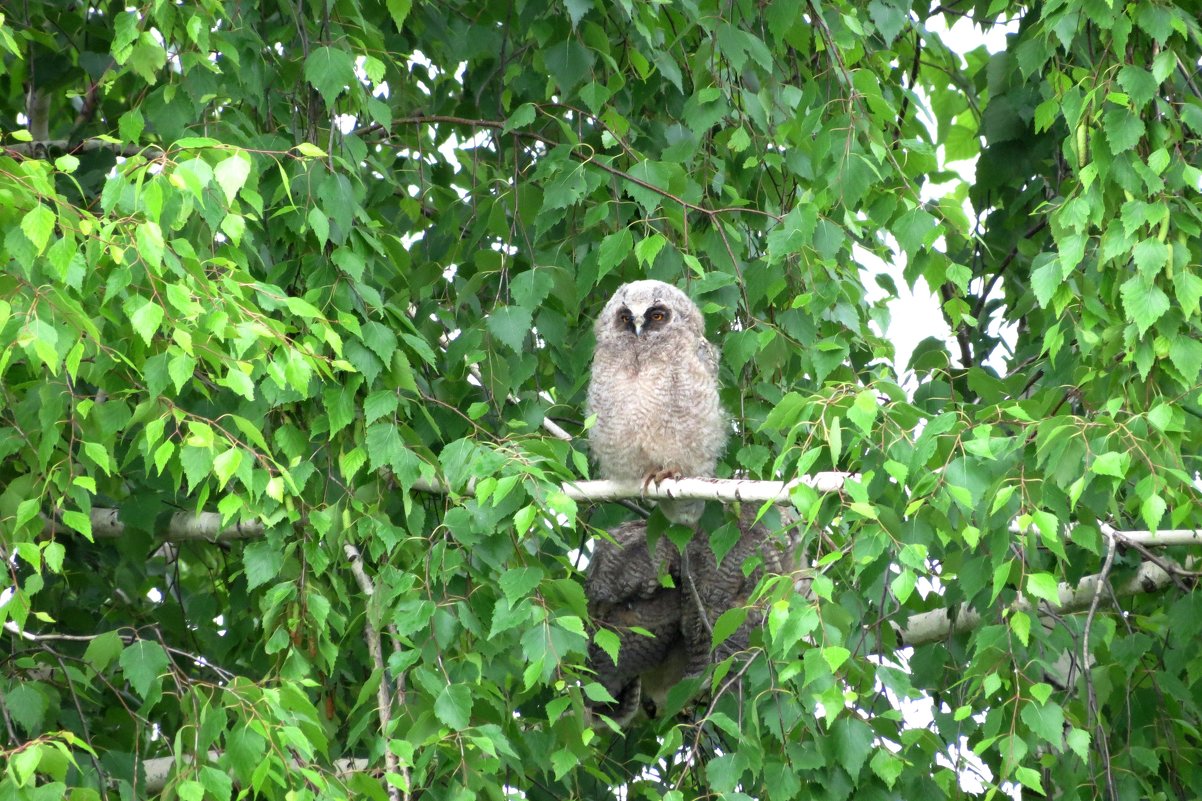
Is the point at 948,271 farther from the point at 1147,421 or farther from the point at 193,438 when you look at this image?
the point at 193,438

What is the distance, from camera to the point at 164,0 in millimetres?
3307

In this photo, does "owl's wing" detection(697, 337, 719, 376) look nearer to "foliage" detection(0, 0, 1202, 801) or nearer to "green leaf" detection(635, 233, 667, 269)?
"foliage" detection(0, 0, 1202, 801)

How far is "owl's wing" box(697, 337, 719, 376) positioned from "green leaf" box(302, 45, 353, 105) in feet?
4.46

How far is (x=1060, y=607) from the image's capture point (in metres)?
4.02

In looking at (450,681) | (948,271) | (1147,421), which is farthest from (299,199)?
(1147,421)

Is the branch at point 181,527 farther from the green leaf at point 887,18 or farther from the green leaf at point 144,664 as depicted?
the green leaf at point 887,18

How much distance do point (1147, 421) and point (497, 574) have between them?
1.30 m

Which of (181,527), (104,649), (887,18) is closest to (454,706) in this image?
(104,649)

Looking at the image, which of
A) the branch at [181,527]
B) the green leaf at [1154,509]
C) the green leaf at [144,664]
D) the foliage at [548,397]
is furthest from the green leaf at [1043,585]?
the branch at [181,527]

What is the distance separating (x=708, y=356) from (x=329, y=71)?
1.44 metres

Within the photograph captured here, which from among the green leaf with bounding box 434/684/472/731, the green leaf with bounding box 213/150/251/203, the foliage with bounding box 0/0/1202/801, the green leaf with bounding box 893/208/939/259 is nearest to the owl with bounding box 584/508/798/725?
the foliage with bounding box 0/0/1202/801

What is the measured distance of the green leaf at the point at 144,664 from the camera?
323cm

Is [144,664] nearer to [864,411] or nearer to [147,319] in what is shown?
[147,319]

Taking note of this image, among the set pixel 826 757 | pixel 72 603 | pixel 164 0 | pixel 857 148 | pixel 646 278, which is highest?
pixel 164 0
